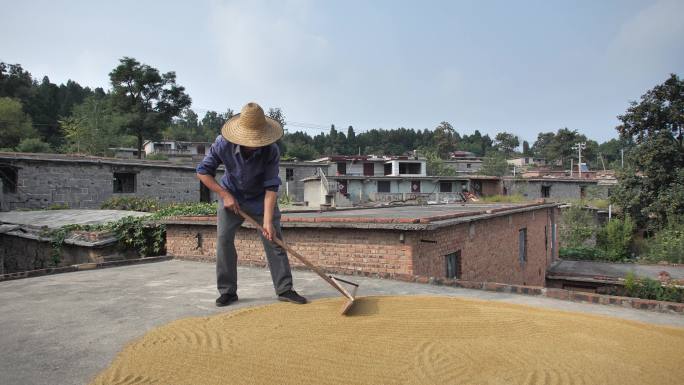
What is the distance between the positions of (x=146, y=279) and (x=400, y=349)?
133 inches

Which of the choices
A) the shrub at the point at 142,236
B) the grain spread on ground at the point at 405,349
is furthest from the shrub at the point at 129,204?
the grain spread on ground at the point at 405,349

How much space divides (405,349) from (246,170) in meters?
1.86

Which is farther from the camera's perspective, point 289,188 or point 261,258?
point 289,188

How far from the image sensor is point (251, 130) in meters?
3.27

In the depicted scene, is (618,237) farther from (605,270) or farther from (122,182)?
(122,182)

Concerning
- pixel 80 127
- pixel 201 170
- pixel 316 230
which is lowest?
pixel 316 230

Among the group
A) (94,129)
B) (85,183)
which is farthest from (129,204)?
(94,129)

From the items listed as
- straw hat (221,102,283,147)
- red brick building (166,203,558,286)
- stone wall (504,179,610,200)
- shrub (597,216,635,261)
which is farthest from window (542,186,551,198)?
straw hat (221,102,283,147)

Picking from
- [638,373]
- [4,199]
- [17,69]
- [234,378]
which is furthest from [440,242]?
[17,69]

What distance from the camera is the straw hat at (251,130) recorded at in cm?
321

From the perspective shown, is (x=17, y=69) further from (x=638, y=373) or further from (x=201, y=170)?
(x=638, y=373)

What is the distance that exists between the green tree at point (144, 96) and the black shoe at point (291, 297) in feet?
121

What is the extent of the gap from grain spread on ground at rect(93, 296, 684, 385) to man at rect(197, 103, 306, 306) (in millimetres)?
444

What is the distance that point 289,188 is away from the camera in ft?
105
